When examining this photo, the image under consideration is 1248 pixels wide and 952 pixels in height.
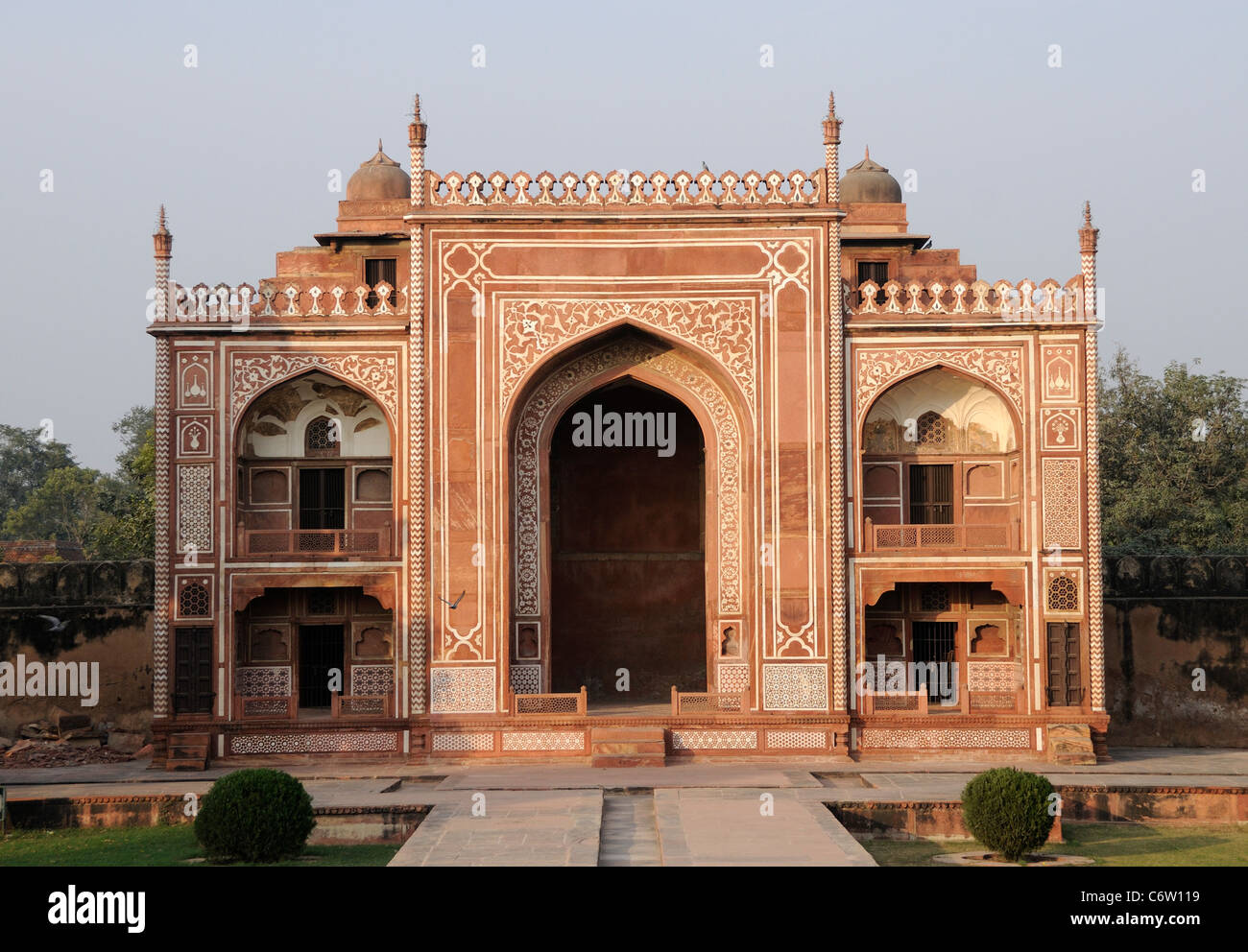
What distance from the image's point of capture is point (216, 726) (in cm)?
2130

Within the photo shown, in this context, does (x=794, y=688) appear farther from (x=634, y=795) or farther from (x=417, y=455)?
(x=417, y=455)

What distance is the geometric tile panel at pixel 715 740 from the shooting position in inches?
841

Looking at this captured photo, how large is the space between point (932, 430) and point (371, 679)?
933cm

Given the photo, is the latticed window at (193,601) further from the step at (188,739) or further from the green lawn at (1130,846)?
the green lawn at (1130,846)

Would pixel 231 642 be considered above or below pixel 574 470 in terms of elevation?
below

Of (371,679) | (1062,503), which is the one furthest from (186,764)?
(1062,503)

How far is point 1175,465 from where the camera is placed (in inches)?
1359

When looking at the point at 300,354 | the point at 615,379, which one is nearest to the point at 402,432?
the point at 300,354

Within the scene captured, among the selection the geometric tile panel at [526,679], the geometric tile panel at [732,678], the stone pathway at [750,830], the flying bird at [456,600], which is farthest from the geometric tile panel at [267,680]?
the stone pathway at [750,830]

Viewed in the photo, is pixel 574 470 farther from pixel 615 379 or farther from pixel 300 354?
pixel 300 354

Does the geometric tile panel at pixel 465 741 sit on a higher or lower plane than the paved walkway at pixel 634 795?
higher

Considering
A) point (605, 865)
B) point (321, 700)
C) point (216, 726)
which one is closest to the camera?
point (605, 865)

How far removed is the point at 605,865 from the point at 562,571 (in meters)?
11.6

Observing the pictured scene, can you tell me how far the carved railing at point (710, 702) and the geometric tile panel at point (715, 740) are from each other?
323mm
